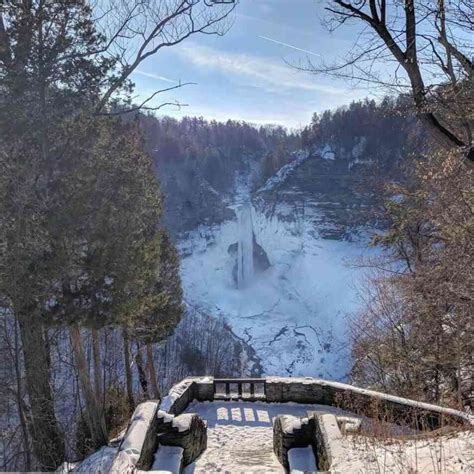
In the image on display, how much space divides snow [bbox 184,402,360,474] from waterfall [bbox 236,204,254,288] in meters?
30.3

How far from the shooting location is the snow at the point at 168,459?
5.04m

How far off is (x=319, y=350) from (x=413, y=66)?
25330 millimetres

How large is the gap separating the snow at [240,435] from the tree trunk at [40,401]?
7.86ft

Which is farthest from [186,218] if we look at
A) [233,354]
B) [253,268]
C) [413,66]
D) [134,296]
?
[413,66]

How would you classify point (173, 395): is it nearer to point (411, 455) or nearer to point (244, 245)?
point (411, 455)

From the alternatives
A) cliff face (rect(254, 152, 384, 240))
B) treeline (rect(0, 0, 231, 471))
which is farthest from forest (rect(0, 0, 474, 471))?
cliff face (rect(254, 152, 384, 240))

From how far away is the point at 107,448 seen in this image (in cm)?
746

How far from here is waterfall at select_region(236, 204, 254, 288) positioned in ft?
131

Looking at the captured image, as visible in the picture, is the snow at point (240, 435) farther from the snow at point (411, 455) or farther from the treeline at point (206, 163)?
the treeline at point (206, 163)

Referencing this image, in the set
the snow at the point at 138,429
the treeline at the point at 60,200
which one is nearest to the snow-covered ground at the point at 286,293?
the treeline at the point at 60,200

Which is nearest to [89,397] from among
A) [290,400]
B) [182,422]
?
[182,422]

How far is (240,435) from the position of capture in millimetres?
6918

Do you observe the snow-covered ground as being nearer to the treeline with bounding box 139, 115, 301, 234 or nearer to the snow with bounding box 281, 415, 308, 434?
the treeline with bounding box 139, 115, 301, 234

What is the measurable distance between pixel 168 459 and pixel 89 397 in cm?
294
